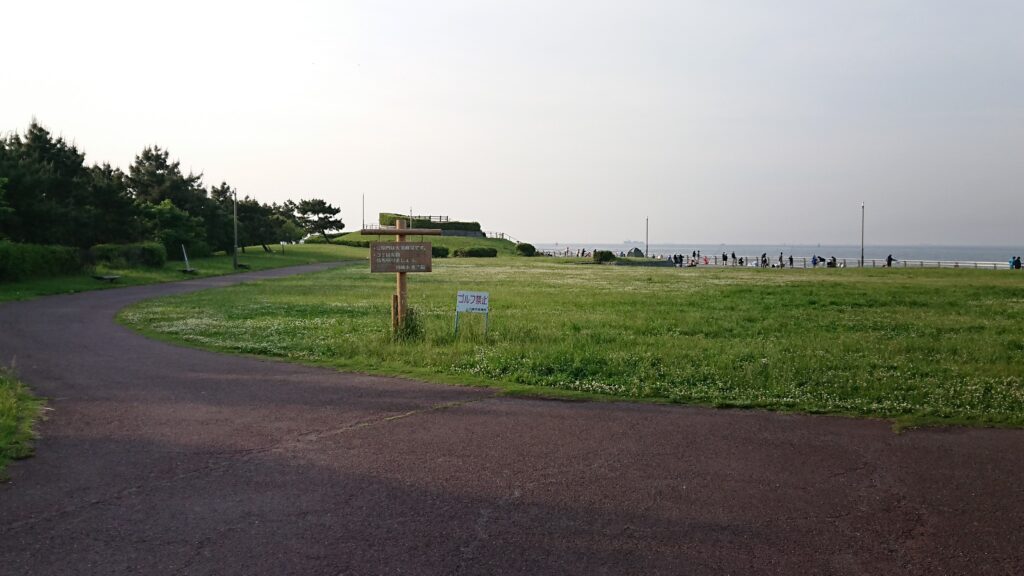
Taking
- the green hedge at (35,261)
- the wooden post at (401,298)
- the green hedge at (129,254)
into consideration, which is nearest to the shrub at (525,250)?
the green hedge at (129,254)

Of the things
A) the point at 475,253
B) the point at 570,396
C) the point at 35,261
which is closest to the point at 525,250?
the point at 475,253

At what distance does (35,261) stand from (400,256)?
24857mm

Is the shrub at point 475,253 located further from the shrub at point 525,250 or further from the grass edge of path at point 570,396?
the grass edge of path at point 570,396

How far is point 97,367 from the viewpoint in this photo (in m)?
12.2

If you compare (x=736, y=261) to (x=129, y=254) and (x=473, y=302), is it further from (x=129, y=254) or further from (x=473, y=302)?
(x=473, y=302)

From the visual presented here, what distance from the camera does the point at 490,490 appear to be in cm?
615

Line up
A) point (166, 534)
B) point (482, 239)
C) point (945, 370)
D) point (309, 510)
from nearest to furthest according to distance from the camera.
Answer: point (166, 534) → point (309, 510) → point (945, 370) → point (482, 239)

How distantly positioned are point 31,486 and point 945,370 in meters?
12.5

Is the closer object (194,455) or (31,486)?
(31,486)

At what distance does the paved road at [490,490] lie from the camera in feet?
15.9

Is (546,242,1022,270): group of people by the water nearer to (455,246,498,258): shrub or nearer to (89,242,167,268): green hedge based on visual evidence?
(455,246,498,258): shrub

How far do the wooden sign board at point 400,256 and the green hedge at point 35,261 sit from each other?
74.5 ft

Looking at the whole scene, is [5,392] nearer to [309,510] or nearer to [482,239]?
[309,510]

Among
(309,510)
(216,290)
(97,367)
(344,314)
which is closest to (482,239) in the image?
(216,290)
